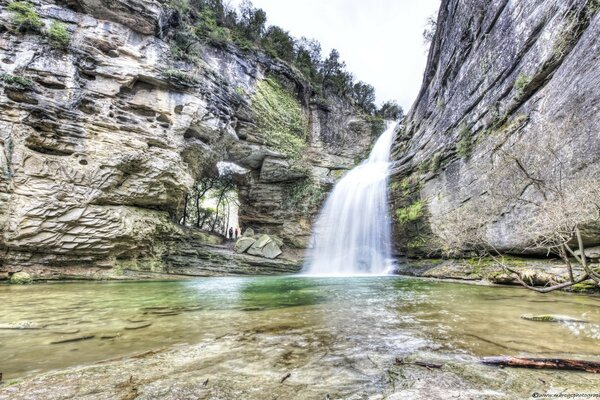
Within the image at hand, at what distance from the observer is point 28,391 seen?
1.77m

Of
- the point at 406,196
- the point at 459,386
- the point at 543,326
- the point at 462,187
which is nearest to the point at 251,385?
the point at 459,386

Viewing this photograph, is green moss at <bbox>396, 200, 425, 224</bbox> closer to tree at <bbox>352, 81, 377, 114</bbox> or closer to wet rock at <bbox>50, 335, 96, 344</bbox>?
wet rock at <bbox>50, 335, 96, 344</bbox>

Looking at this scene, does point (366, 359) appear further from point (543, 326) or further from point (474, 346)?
point (543, 326)

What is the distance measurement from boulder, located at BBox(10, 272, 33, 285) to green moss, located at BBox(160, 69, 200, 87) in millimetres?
10347

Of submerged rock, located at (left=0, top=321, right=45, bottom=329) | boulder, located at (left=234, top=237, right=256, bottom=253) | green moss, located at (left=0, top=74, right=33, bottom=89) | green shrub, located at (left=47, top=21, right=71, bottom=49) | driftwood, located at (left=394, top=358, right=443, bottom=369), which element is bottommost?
submerged rock, located at (left=0, top=321, right=45, bottom=329)

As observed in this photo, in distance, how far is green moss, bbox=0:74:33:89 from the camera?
35.4 ft

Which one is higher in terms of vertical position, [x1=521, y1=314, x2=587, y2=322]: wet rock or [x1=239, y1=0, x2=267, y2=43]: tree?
[x1=239, y1=0, x2=267, y2=43]: tree

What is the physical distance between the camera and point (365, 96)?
2916 cm

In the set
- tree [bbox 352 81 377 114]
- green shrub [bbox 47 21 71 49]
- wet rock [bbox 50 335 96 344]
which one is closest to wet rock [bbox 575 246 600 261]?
wet rock [bbox 50 335 96 344]

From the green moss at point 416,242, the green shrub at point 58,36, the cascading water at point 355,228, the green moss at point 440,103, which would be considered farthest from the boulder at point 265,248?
the green shrub at point 58,36

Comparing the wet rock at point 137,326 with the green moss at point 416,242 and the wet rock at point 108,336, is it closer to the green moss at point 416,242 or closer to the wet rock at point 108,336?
the wet rock at point 108,336

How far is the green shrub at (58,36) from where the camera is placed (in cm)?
1224

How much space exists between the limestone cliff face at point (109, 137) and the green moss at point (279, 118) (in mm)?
595

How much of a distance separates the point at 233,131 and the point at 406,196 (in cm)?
1080
